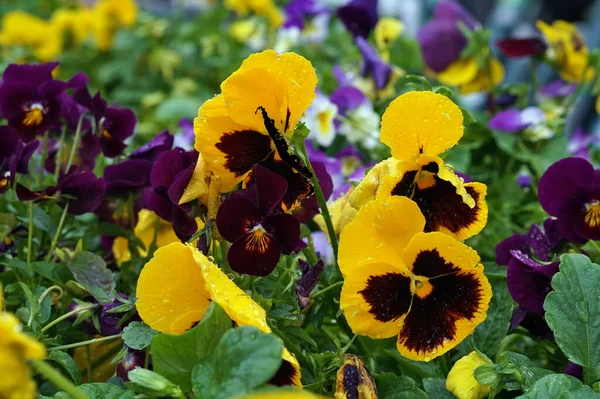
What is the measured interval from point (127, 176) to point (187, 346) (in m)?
0.33

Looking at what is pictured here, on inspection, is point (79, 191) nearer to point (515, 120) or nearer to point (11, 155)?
point (11, 155)

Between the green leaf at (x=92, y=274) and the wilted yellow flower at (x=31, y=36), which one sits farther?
the wilted yellow flower at (x=31, y=36)

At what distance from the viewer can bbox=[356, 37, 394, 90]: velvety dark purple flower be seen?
4.78ft

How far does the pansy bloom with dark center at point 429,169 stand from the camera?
A: 625mm

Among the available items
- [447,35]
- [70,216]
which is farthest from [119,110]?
[447,35]

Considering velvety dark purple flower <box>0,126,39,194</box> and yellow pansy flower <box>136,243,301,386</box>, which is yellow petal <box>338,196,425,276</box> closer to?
yellow pansy flower <box>136,243,301,386</box>

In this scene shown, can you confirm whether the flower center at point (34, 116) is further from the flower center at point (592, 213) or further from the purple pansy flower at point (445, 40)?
the purple pansy flower at point (445, 40)

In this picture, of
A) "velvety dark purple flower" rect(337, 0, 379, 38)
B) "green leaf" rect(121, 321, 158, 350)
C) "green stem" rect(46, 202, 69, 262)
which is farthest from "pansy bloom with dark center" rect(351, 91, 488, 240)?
"velvety dark purple flower" rect(337, 0, 379, 38)

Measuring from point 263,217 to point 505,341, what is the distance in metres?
0.28

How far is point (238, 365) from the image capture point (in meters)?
0.46

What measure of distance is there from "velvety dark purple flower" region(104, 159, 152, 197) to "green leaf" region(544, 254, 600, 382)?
412 mm

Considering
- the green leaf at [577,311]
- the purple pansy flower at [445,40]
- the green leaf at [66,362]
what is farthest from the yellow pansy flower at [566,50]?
the green leaf at [66,362]

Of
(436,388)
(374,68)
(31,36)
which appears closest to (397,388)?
(436,388)

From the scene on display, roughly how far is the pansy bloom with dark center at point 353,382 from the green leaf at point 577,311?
16 cm
